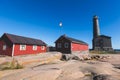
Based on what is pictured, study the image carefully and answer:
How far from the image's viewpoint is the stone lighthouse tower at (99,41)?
2053 inches

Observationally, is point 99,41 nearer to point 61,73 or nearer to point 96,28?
point 96,28

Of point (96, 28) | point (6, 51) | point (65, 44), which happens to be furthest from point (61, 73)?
point (96, 28)

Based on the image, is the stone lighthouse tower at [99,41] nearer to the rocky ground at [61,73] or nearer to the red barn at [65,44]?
the red barn at [65,44]

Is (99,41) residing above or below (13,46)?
above

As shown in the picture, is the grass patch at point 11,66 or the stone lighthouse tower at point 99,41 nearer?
the grass patch at point 11,66

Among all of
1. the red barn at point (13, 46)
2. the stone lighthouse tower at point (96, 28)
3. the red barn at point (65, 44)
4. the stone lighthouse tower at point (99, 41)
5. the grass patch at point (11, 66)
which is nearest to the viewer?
the grass patch at point (11, 66)

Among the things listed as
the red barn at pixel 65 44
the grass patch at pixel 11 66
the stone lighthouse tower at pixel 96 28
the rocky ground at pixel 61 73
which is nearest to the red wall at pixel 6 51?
Answer: the rocky ground at pixel 61 73

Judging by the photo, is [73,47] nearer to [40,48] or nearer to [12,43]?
[40,48]

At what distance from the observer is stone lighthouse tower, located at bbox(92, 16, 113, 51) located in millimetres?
52156

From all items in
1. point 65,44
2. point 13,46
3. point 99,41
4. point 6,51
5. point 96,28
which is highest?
point 96,28

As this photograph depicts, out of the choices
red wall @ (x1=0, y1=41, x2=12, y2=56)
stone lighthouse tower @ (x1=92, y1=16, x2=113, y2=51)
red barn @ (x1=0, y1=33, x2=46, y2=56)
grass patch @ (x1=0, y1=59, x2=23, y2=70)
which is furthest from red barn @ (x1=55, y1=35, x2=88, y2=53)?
stone lighthouse tower @ (x1=92, y1=16, x2=113, y2=51)

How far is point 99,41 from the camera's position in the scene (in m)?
53.4

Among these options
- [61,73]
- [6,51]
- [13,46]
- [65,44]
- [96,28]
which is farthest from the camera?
[96,28]

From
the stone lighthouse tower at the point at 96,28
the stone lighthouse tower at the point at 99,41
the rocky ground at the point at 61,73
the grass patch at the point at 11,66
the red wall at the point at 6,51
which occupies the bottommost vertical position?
the rocky ground at the point at 61,73
